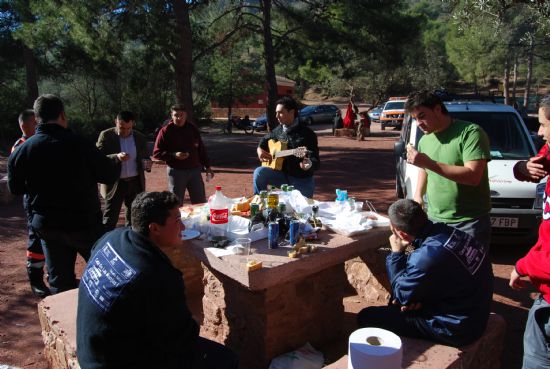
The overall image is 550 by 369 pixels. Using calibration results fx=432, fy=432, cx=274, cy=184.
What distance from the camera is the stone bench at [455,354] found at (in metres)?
2.34

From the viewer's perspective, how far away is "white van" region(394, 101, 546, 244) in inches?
194

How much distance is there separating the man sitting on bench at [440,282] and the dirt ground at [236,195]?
108 centimetres

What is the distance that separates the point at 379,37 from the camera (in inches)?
548

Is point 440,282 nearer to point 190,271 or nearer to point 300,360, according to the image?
point 300,360

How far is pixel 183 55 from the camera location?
11.1m

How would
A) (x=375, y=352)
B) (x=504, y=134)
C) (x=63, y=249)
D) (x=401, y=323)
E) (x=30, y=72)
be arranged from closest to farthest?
(x=375, y=352) < (x=401, y=323) < (x=63, y=249) < (x=504, y=134) < (x=30, y=72)

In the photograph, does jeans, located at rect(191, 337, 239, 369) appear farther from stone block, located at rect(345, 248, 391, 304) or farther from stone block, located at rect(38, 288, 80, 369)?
stone block, located at rect(345, 248, 391, 304)

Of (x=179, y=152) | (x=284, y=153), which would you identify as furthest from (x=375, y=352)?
(x=179, y=152)

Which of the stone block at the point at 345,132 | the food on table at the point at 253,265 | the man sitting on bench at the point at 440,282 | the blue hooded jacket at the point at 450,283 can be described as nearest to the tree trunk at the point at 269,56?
the stone block at the point at 345,132

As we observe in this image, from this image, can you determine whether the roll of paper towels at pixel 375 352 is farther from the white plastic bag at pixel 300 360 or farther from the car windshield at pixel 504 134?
the car windshield at pixel 504 134

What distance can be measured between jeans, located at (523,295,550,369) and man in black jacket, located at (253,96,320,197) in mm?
2477

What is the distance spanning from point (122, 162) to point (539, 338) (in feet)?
14.2

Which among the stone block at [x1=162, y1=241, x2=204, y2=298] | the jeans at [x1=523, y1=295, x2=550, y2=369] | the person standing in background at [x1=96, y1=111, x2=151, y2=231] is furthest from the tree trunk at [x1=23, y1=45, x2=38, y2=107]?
the jeans at [x1=523, y1=295, x2=550, y2=369]

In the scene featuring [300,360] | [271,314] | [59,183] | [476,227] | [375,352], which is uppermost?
[59,183]
